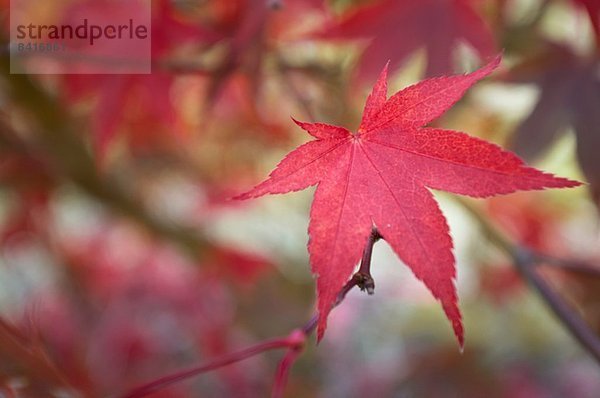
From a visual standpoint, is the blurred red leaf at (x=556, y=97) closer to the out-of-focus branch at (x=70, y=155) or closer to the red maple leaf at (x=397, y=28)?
the red maple leaf at (x=397, y=28)

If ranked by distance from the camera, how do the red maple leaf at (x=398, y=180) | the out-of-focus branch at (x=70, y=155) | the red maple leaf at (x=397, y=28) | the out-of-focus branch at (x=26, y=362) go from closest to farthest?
the red maple leaf at (x=398, y=180)
the out-of-focus branch at (x=26, y=362)
the red maple leaf at (x=397, y=28)
the out-of-focus branch at (x=70, y=155)

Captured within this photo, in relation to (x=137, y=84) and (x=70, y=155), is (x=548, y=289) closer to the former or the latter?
(x=137, y=84)

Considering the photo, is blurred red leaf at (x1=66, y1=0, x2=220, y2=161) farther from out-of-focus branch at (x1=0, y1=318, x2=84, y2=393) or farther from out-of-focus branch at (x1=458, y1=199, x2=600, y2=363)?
out-of-focus branch at (x1=458, y1=199, x2=600, y2=363)

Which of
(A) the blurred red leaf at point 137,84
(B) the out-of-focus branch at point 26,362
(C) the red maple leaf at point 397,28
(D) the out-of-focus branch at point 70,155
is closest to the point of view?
(B) the out-of-focus branch at point 26,362

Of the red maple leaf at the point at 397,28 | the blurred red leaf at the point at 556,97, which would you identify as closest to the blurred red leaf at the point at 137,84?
the red maple leaf at the point at 397,28

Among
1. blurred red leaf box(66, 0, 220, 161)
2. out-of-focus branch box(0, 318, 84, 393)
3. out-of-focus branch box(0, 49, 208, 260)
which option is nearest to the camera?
out-of-focus branch box(0, 318, 84, 393)

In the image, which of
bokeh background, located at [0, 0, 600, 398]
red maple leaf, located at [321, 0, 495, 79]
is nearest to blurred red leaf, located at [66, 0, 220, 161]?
bokeh background, located at [0, 0, 600, 398]
